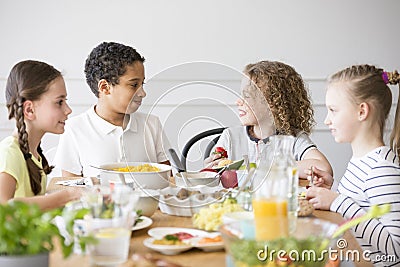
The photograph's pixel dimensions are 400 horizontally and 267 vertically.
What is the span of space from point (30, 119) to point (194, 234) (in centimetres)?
87

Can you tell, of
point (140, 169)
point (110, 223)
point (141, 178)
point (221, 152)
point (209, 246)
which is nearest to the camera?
point (110, 223)

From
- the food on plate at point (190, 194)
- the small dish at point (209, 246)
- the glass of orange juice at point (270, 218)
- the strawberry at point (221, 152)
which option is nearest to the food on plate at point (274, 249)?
the glass of orange juice at point (270, 218)

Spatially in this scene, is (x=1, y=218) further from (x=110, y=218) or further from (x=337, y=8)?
(x=337, y=8)

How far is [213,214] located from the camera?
1473mm

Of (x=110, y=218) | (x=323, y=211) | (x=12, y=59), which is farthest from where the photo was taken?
(x=12, y=59)

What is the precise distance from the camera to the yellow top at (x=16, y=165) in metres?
1.81

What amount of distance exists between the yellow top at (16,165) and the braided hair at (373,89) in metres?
1.04

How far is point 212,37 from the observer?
3836 millimetres

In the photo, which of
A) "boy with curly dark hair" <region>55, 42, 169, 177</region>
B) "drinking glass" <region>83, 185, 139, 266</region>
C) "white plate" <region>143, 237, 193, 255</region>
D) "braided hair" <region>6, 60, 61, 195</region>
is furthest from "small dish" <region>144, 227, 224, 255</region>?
"boy with curly dark hair" <region>55, 42, 169, 177</region>

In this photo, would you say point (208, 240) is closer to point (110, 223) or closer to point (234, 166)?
point (110, 223)

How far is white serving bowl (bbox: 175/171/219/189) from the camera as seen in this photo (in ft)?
5.79

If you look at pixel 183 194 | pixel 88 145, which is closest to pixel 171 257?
pixel 183 194

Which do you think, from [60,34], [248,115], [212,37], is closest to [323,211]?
[248,115]

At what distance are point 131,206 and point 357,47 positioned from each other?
10.1 feet
